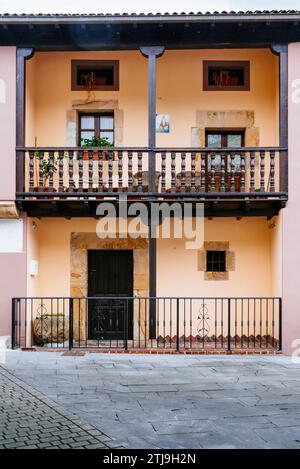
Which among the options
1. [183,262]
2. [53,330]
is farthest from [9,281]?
[183,262]

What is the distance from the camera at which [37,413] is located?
541cm

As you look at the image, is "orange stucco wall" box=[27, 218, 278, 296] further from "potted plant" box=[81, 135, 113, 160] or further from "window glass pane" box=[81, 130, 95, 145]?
"window glass pane" box=[81, 130, 95, 145]

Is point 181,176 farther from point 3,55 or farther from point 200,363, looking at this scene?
point 3,55

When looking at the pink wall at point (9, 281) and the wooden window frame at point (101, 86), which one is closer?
the pink wall at point (9, 281)

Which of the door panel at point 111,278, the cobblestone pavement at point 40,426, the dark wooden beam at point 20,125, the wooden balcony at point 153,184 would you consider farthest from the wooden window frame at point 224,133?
the cobblestone pavement at point 40,426

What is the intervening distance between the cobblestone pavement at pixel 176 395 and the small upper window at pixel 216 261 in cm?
264

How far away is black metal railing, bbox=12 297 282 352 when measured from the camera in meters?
9.36

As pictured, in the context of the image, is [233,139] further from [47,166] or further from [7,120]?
[7,120]

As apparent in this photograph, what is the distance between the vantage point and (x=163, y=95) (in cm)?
1116

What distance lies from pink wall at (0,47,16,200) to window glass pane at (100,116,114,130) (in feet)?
7.65

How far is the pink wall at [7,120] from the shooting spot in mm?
9508

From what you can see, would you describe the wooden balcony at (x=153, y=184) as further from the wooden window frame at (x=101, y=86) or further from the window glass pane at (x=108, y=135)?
the wooden window frame at (x=101, y=86)

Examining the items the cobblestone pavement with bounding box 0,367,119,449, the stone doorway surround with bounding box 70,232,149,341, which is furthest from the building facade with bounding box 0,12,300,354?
the cobblestone pavement with bounding box 0,367,119,449
